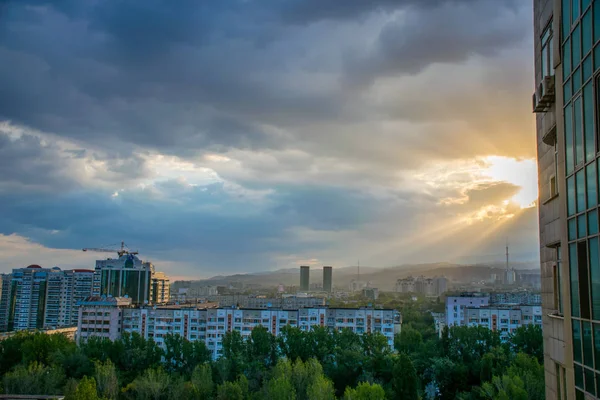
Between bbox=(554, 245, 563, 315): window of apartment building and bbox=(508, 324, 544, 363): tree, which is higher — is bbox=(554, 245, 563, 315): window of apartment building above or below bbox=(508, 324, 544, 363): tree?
above

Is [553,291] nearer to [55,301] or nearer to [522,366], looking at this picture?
[522,366]

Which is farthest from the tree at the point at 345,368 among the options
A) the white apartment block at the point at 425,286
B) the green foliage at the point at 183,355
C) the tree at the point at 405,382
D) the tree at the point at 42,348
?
the white apartment block at the point at 425,286

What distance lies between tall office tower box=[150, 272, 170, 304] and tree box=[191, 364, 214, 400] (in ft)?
222

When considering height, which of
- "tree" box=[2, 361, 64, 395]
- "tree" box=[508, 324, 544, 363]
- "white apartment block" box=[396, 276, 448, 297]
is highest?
"white apartment block" box=[396, 276, 448, 297]

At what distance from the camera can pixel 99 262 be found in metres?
92.2

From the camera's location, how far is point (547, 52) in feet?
30.7

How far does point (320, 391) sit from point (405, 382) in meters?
4.53

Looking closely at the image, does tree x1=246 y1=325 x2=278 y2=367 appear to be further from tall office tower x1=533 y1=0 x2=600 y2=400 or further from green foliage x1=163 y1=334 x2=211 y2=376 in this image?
tall office tower x1=533 y1=0 x2=600 y2=400

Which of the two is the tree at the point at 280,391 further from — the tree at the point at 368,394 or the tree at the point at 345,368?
the tree at the point at 345,368

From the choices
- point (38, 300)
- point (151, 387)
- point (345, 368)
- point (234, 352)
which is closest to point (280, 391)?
point (151, 387)

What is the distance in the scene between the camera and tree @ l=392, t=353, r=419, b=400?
83.9ft

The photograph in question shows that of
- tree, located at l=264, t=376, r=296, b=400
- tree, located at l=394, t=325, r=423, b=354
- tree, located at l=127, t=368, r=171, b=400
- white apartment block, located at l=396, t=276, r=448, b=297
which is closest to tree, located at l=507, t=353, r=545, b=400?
tree, located at l=394, t=325, r=423, b=354

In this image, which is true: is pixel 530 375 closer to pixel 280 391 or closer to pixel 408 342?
pixel 280 391

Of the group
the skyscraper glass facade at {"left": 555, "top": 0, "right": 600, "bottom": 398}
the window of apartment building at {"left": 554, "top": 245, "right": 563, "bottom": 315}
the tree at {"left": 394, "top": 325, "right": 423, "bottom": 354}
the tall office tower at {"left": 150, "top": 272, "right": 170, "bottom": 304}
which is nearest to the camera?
the skyscraper glass facade at {"left": 555, "top": 0, "right": 600, "bottom": 398}
